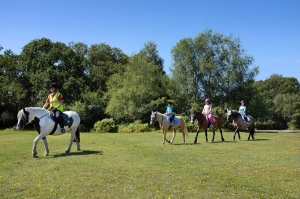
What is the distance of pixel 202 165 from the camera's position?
1142 cm

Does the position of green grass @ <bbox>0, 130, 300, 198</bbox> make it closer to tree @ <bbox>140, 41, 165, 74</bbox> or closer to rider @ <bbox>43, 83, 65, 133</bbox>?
rider @ <bbox>43, 83, 65, 133</bbox>

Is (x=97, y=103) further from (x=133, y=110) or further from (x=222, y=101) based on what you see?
(x=222, y=101)

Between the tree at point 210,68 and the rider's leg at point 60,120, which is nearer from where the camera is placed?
the rider's leg at point 60,120

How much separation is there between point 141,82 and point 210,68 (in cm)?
1126

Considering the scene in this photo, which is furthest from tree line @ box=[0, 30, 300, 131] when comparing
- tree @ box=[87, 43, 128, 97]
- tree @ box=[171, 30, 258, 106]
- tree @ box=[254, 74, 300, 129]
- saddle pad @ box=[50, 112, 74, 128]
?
saddle pad @ box=[50, 112, 74, 128]

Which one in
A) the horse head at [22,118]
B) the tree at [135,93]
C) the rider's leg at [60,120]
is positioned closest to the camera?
the horse head at [22,118]

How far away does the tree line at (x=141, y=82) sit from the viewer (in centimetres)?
4478

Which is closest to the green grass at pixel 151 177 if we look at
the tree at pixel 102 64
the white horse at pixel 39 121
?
the white horse at pixel 39 121

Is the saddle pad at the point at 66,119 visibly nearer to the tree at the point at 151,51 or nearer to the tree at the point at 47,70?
the tree at the point at 47,70

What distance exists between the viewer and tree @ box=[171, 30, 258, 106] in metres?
44.9

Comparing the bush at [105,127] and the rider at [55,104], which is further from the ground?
the rider at [55,104]

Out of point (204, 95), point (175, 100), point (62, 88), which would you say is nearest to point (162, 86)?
point (175, 100)

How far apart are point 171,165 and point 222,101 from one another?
3570cm

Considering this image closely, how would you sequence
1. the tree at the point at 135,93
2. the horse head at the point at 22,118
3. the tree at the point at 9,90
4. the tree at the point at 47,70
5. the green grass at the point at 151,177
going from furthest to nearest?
the tree at the point at 47,70, the tree at the point at 9,90, the tree at the point at 135,93, the horse head at the point at 22,118, the green grass at the point at 151,177
